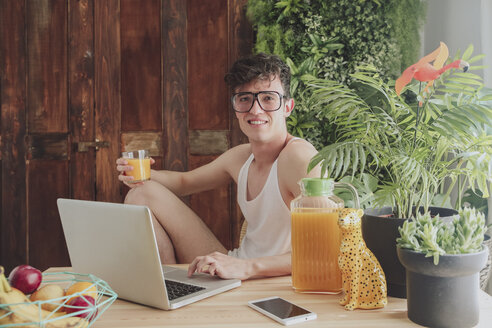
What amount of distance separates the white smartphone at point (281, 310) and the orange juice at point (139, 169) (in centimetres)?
94

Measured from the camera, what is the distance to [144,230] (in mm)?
934

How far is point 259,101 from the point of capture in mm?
1714

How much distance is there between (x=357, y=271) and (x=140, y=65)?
8.10ft

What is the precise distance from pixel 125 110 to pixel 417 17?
1952 millimetres

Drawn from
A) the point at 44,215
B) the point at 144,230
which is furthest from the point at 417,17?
the point at 44,215

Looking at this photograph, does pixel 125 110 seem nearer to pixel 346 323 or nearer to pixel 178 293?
pixel 178 293

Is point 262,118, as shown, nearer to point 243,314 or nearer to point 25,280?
point 243,314

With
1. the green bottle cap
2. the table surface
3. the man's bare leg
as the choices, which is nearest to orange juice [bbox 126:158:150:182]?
the man's bare leg

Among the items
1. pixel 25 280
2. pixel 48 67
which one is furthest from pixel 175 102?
pixel 25 280

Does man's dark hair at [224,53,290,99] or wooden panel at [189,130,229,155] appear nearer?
man's dark hair at [224,53,290,99]

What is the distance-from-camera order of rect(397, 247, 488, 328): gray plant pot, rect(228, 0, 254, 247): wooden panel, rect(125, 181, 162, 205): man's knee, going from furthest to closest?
1. rect(228, 0, 254, 247): wooden panel
2. rect(125, 181, 162, 205): man's knee
3. rect(397, 247, 488, 328): gray plant pot

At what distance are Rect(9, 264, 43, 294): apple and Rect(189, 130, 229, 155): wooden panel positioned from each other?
7.56 feet

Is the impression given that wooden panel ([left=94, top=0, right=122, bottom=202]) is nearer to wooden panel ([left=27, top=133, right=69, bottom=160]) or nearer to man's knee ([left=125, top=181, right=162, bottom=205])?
wooden panel ([left=27, top=133, right=69, bottom=160])

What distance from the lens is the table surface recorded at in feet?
3.05
